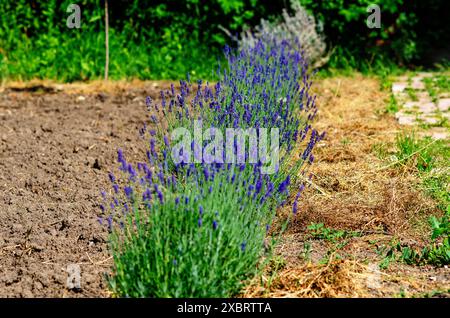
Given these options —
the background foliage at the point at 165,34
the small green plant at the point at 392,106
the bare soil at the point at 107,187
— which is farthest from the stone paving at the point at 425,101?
the background foliage at the point at 165,34

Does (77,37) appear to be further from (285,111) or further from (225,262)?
(225,262)

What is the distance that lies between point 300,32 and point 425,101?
1496 mm

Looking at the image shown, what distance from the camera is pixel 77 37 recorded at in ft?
25.7

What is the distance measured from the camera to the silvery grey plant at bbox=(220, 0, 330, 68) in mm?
7020

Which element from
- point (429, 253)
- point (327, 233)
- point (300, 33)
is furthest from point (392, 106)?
point (429, 253)

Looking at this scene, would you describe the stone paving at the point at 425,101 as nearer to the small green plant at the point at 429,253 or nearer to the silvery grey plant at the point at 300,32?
the silvery grey plant at the point at 300,32

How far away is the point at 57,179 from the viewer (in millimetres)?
4938

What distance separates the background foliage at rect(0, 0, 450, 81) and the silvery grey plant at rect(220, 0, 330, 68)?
0.60 ft

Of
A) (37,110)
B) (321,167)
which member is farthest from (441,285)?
(37,110)

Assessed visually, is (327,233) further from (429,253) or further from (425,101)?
(425,101)

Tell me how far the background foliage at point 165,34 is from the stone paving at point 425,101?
1.99 feet

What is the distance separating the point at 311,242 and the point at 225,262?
962 mm

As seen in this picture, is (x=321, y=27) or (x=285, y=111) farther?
(x=321, y=27)

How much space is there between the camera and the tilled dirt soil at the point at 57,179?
12.0ft
